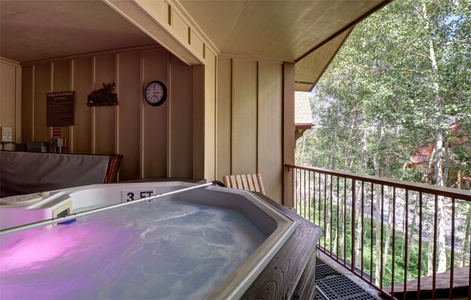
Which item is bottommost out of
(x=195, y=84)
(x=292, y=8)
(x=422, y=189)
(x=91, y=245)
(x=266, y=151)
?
(x=91, y=245)

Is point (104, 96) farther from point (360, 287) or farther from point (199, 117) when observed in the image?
point (360, 287)

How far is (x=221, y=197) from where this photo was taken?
2080 mm

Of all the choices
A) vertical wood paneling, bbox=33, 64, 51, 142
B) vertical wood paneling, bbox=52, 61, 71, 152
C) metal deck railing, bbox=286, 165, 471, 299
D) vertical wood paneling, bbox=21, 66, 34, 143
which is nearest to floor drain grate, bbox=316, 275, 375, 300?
metal deck railing, bbox=286, 165, 471, 299

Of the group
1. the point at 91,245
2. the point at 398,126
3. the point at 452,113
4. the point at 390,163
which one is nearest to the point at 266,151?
the point at 91,245

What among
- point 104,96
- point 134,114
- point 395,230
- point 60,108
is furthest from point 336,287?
point 60,108

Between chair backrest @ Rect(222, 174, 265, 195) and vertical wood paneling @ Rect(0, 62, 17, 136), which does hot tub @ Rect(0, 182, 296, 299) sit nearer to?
chair backrest @ Rect(222, 174, 265, 195)

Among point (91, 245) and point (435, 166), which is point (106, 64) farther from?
point (435, 166)

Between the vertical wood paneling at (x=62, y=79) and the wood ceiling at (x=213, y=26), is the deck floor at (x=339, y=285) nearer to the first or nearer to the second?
the wood ceiling at (x=213, y=26)

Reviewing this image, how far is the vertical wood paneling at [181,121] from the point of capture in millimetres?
2902

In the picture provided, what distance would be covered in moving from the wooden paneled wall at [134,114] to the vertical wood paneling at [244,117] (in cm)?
78

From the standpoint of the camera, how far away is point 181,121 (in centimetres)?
293

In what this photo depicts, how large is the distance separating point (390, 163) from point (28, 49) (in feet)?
32.6

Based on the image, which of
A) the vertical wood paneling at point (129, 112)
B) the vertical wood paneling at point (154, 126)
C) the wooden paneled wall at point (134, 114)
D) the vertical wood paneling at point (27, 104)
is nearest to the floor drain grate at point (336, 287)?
the wooden paneled wall at point (134, 114)

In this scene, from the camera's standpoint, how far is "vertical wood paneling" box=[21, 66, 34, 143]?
3.53 m
